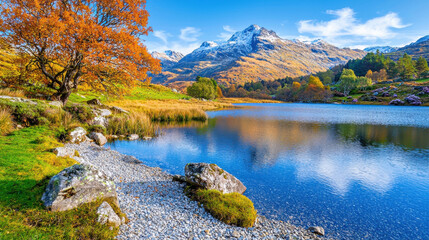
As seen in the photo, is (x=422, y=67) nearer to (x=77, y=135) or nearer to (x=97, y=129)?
(x=97, y=129)

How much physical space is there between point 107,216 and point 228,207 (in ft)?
14.0

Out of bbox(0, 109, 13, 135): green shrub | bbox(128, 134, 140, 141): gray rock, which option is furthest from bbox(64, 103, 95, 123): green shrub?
bbox(0, 109, 13, 135): green shrub

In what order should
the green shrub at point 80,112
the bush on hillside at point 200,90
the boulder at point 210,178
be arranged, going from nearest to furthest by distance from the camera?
the boulder at point 210,178
the green shrub at point 80,112
the bush on hillside at point 200,90

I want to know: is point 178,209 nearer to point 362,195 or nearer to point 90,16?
point 362,195

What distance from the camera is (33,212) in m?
5.29

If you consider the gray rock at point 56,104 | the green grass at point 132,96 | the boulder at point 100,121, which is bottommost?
the boulder at point 100,121

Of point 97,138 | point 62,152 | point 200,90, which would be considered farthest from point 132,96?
point 62,152

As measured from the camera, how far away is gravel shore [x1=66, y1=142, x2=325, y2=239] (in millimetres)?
6188

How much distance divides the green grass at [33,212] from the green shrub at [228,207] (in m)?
3.57

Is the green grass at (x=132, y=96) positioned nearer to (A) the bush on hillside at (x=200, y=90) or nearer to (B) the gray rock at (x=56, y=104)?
(B) the gray rock at (x=56, y=104)

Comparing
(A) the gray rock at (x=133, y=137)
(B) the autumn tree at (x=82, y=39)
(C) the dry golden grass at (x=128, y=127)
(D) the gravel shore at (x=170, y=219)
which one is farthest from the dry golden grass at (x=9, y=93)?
(D) the gravel shore at (x=170, y=219)

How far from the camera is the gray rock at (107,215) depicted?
18.8 feet

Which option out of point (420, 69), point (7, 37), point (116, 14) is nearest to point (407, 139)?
point (116, 14)

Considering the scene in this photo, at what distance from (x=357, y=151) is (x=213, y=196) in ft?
59.2
